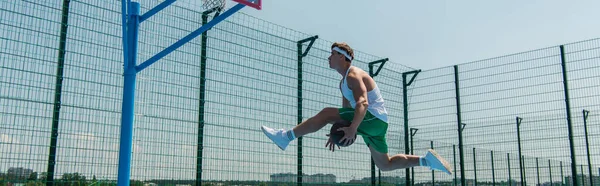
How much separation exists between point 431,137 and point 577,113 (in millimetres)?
2620

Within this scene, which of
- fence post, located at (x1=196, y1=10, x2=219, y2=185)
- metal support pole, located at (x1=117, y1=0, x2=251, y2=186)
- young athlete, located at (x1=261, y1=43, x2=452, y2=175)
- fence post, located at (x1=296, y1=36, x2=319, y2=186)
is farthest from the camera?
fence post, located at (x1=296, y1=36, x2=319, y2=186)

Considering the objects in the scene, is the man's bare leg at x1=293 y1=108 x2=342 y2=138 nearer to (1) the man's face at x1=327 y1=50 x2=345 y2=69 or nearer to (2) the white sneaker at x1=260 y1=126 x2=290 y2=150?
(2) the white sneaker at x1=260 y1=126 x2=290 y2=150

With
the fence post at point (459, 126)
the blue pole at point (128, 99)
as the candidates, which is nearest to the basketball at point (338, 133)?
the blue pole at point (128, 99)

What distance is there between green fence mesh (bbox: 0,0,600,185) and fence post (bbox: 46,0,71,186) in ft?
0.04

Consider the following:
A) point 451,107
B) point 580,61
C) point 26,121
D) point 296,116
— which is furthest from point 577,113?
point 26,121

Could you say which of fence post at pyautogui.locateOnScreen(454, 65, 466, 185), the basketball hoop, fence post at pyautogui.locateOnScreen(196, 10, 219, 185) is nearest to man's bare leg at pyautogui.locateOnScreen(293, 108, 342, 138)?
the basketball hoop

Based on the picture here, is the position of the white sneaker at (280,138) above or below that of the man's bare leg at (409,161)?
above

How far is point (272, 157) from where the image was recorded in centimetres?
783

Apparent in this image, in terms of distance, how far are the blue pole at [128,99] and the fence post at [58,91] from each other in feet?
3.57

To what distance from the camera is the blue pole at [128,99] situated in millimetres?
5047

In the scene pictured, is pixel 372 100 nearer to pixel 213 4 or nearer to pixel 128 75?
pixel 128 75

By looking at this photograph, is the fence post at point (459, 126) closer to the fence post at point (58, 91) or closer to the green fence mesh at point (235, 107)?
the green fence mesh at point (235, 107)

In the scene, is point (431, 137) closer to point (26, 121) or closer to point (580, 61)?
point (580, 61)

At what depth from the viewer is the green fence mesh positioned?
5789mm
